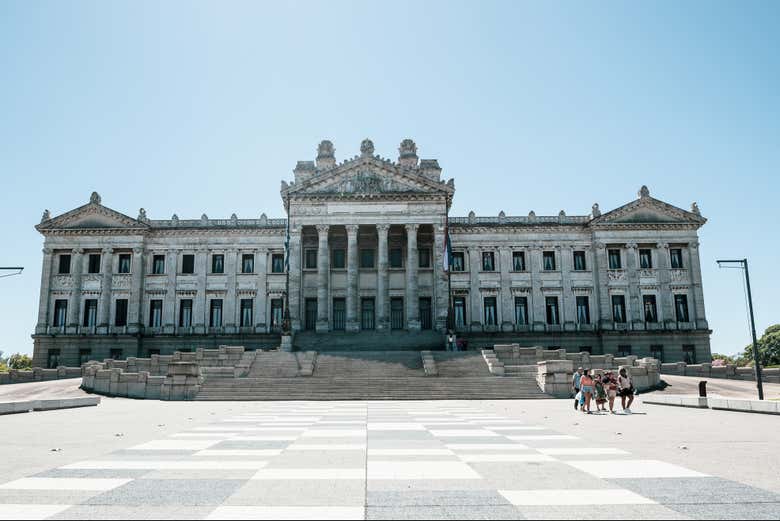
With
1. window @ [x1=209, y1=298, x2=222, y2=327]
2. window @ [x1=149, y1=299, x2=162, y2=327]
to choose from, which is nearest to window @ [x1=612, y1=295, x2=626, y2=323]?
window @ [x1=209, y1=298, x2=222, y2=327]

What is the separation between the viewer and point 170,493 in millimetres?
8000

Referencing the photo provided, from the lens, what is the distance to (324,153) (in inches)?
2477

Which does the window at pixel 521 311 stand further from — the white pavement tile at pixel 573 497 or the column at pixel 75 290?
the white pavement tile at pixel 573 497

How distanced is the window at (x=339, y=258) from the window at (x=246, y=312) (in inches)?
359

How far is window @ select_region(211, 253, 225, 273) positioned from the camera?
6000 centimetres

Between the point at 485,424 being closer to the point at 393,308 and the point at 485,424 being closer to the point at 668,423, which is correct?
the point at 668,423

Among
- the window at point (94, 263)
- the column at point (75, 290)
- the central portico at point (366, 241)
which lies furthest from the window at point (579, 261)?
the column at point (75, 290)

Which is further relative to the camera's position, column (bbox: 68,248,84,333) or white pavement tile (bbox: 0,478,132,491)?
column (bbox: 68,248,84,333)

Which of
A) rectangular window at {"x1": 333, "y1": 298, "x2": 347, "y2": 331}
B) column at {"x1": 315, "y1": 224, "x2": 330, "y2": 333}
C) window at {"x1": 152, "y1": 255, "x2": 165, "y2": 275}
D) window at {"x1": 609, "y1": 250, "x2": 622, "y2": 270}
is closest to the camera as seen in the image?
column at {"x1": 315, "y1": 224, "x2": 330, "y2": 333}

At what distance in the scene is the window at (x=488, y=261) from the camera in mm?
59656

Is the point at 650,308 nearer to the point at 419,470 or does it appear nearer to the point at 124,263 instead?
the point at 124,263

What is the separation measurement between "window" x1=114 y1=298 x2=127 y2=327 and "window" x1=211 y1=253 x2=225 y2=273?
8792 millimetres

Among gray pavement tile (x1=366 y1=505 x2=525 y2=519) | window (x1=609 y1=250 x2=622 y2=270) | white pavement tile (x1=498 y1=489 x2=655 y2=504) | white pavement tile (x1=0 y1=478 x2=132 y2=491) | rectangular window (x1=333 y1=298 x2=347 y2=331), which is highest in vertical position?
window (x1=609 y1=250 x2=622 y2=270)

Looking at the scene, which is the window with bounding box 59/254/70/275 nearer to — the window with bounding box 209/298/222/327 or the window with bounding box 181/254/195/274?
the window with bounding box 181/254/195/274
